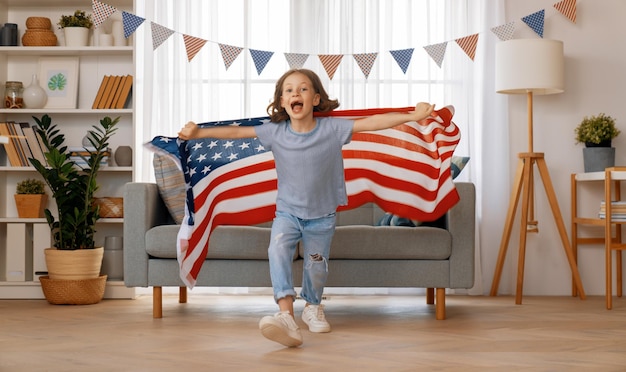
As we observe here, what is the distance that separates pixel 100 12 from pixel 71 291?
153cm

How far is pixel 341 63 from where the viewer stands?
5.12 meters

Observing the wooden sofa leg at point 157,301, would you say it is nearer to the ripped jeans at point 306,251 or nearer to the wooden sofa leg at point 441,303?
the ripped jeans at point 306,251

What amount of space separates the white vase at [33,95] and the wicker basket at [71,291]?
3.51ft

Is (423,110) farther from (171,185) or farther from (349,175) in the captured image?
(171,185)

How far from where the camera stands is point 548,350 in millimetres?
3020

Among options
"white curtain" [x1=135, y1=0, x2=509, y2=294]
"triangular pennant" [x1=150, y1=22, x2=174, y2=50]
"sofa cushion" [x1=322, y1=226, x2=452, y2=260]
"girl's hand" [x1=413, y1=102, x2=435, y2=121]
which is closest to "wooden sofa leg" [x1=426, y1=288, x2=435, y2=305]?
"white curtain" [x1=135, y1=0, x2=509, y2=294]

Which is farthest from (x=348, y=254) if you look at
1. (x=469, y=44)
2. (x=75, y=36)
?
(x=75, y=36)

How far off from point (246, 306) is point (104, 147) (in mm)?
1230

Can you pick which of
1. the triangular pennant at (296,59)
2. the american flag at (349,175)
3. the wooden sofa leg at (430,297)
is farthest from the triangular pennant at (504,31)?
the wooden sofa leg at (430,297)

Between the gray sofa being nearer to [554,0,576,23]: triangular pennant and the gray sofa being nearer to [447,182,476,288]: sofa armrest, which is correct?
[447,182,476,288]: sofa armrest

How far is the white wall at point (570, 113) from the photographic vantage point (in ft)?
16.8

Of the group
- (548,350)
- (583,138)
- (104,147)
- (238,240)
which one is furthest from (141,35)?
(548,350)

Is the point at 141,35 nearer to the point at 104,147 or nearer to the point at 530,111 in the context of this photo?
the point at 104,147

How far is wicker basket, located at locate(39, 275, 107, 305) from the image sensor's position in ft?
14.9
